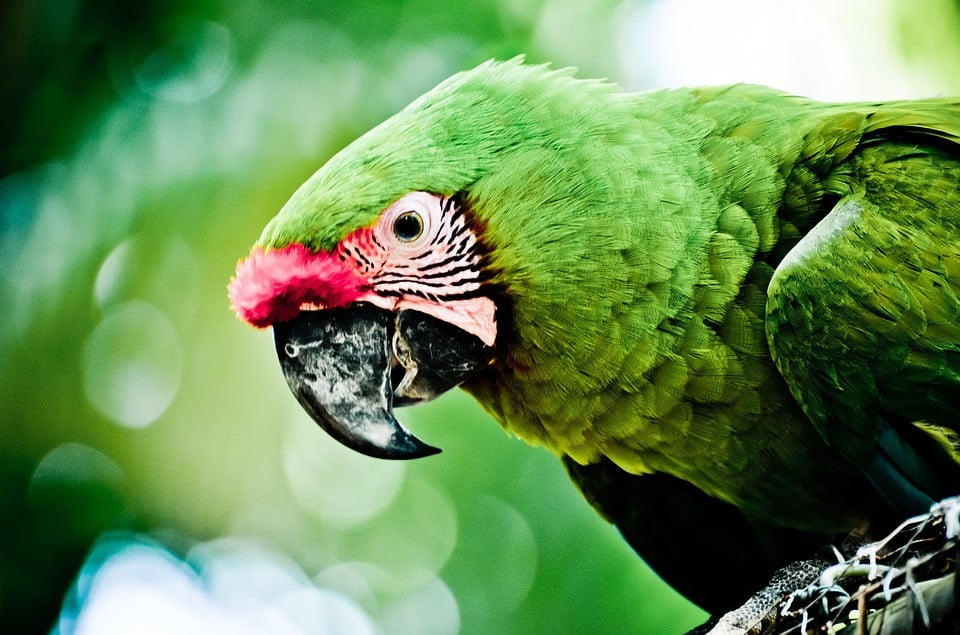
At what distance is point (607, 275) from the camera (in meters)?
1.67

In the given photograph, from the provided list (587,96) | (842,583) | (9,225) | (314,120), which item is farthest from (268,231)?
(9,225)

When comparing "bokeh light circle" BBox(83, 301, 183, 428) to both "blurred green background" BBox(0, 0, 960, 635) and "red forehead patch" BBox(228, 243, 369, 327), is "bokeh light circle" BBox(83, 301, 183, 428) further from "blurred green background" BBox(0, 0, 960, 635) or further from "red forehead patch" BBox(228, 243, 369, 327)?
"red forehead patch" BBox(228, 243, 369, 327)

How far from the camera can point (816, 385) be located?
154 cm

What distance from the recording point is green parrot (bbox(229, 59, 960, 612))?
165 cm

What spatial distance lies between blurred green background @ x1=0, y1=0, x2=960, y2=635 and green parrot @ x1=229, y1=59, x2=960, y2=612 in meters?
2.11

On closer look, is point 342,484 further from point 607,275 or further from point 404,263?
point 607,275

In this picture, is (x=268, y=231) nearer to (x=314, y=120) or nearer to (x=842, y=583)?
(x=842, y=583)

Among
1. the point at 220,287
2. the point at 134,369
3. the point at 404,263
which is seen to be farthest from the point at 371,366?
the point at 134,369

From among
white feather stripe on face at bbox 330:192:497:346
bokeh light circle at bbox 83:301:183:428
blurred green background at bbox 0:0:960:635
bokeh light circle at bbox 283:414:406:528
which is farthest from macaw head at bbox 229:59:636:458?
bokeh light circle at bbox 283:414:406:528

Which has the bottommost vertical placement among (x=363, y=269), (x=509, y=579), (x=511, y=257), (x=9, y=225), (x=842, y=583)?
(x=509, y=579)

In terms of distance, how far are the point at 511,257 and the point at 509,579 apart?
3317mm

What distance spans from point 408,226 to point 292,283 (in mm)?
254

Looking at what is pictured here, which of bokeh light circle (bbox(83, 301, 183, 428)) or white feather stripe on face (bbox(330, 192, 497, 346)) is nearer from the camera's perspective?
white feather stripe on face (bbox(330, 192, 497, 346))

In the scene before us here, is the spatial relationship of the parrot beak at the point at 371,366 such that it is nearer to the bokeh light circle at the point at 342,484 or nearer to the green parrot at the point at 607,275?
the green parrot at the point at 607,275
